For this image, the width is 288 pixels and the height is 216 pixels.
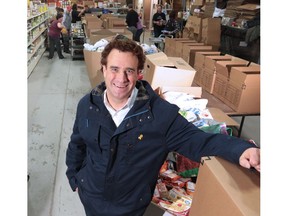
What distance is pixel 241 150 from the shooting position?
0.92 metres

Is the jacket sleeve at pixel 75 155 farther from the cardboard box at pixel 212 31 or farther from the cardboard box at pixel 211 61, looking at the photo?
the cardboard box at pixel 212 31

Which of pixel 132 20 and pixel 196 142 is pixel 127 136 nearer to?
pixel 196 142

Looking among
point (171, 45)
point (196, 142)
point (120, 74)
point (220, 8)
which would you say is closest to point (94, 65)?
point (171, 45)

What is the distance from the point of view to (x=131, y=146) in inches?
47.9

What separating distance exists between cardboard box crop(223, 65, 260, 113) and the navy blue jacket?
152 cm

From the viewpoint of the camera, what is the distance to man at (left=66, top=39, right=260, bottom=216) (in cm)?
120

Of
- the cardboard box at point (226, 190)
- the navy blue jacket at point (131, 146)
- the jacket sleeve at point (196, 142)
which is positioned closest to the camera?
the cardboard box at point (226, 190)

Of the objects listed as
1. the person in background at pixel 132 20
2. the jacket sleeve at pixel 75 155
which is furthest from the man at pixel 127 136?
the person in background at pixel 132 20

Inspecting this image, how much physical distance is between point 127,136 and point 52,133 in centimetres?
250

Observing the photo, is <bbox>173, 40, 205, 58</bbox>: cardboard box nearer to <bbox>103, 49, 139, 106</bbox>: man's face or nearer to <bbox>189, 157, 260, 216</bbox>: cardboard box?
<bbox>103, 49, 139, 106</bbox>: man's face

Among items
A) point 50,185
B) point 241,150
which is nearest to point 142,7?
point 50,185

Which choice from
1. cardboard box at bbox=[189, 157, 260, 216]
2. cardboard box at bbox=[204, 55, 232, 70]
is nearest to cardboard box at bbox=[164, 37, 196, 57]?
cardboard box at bbox=[204, 55, 232, 70]

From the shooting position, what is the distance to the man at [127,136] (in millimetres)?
1197
